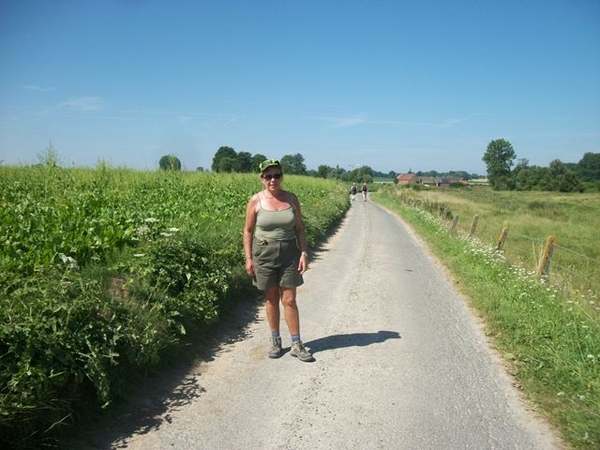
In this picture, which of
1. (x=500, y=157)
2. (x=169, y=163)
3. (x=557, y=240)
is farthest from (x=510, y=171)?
(x=169, y=163)

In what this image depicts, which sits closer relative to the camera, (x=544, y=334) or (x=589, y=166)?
(x=544, y=334)

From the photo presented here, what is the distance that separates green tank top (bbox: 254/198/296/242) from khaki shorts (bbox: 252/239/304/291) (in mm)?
62

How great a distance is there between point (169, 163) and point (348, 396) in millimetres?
13772

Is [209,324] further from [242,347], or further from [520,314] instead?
[520,314]

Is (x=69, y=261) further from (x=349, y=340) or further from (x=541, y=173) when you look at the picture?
(x=541, y=173)

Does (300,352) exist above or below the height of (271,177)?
below

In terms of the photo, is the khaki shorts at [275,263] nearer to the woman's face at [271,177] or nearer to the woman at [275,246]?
the woman at [275,246]

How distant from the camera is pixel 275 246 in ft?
14.6

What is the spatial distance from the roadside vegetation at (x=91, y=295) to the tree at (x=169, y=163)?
7159mm

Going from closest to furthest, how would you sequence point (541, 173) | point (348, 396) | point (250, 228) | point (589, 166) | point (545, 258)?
point (348, 396), point (250, 228), point (545, 258), point (541, 173), point (589, 166)

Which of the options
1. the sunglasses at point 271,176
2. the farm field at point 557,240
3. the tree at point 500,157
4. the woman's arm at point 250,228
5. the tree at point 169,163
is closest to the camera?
the sunglasses at point 271,176

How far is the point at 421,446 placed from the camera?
3162mm

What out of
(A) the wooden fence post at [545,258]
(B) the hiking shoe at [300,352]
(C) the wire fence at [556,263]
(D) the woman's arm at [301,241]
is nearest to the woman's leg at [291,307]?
(B) the hiking shoe at [300,352]

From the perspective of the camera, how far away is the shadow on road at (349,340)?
500 cm
